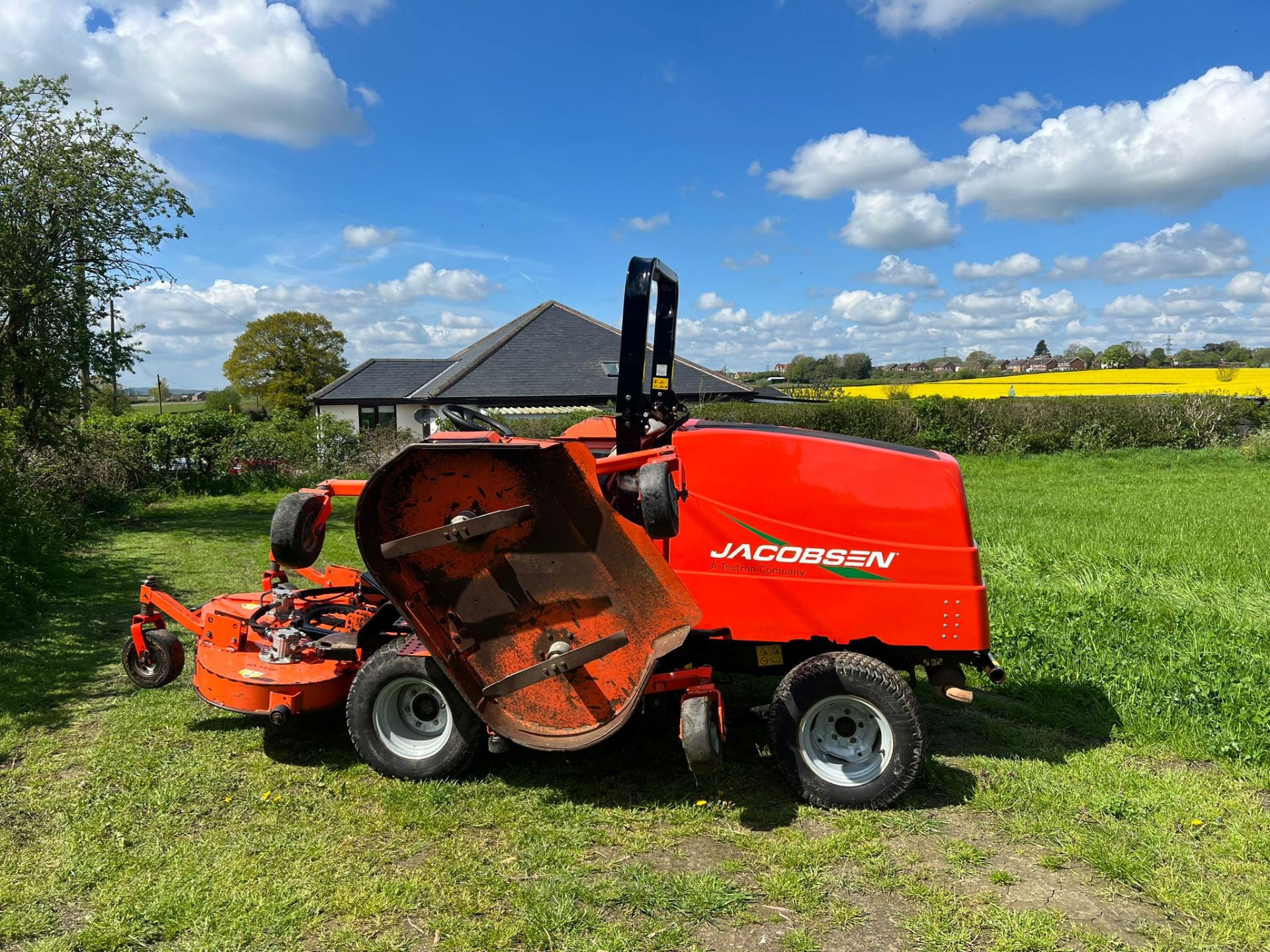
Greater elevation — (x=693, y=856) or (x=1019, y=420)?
(x=1019, y=420)

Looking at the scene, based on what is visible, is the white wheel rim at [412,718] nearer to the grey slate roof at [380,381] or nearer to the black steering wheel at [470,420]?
the black steering wheel at [470,420]

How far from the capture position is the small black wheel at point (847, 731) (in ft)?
12.9

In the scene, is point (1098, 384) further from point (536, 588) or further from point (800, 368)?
point (536, 588)

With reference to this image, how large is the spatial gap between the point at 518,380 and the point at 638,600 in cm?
2582

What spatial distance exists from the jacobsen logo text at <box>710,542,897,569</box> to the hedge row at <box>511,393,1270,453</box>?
698 inches

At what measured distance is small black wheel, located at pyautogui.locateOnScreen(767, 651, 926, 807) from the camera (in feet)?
12.9

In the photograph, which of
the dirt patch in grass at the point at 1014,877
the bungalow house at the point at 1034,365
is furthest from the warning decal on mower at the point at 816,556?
the bungalow house at the point at 1034,365

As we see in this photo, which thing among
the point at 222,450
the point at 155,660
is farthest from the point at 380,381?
the point at 155,660

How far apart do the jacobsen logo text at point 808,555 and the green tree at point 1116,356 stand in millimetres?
53161

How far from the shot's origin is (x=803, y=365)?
191ft

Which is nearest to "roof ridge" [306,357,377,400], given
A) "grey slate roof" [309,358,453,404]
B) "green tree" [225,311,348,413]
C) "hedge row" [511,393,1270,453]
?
"grey slate roof" [309,358,453,404]

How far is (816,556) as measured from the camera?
4.12m

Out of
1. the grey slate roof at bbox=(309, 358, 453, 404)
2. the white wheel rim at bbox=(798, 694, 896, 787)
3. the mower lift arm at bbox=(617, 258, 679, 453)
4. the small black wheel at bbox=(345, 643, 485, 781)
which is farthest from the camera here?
the grey slate roof at bbox=(309, 358, 453, 404)

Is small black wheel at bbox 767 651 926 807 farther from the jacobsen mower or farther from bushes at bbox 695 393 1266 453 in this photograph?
bushes at bbox 695 393 1266 453
